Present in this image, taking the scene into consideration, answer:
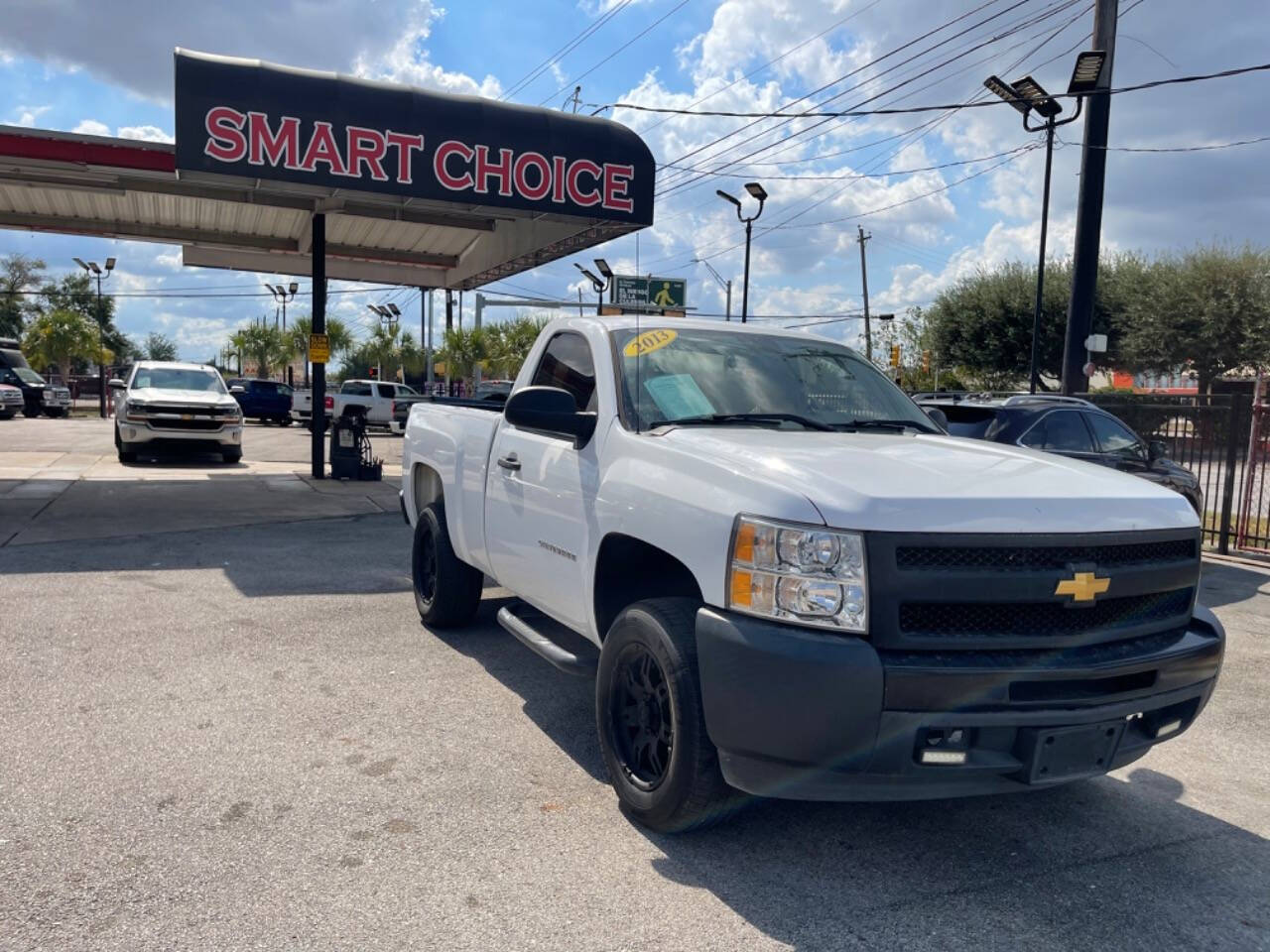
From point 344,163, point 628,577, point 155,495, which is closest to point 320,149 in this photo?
point 344,163

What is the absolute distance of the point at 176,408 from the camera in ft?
57.6

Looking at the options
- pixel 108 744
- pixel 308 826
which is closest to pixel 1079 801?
pixel 308 826

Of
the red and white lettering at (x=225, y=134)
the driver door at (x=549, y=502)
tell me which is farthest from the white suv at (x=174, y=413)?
the driver door at (x=549, y=502)

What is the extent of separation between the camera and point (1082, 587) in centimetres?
332

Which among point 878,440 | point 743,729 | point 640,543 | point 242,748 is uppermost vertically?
point 878,440

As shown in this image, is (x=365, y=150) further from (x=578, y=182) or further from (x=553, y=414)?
(x=553, y=414)

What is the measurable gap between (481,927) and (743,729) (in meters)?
1.00

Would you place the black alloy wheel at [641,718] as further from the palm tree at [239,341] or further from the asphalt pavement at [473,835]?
the palm tree at [239,341]

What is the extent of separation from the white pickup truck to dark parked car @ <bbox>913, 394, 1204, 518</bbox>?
15.6 feet

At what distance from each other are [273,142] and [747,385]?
8997 mm

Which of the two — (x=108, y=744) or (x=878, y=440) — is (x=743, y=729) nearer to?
(x=878, y=440)

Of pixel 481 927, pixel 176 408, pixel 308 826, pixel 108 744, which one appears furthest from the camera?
pixel 176 408

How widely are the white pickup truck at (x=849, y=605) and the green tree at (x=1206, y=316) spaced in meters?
33.7

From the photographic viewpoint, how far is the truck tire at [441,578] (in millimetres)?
6383
